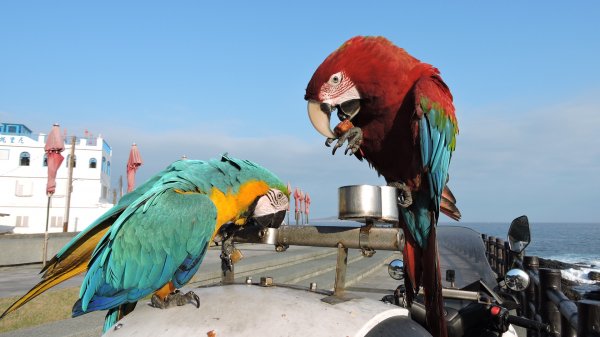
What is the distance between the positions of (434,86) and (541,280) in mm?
2455

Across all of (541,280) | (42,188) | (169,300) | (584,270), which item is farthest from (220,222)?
(42,188)

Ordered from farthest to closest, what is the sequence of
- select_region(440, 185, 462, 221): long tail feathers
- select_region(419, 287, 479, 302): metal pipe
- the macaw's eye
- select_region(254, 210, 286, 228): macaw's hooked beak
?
select_region(440, 185, 462, 221): long tail feathers → select_region(254, 210, 286, 228): macaw's hooked beak → select_region(419, 287, 479, 302): metal pipe → the macaw's eye

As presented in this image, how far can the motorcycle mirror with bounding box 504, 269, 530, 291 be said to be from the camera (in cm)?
333

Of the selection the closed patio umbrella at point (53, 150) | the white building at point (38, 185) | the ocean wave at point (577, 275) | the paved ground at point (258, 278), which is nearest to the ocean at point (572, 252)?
the ocean wave at point (577, 275)

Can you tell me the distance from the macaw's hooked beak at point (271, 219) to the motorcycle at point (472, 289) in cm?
86

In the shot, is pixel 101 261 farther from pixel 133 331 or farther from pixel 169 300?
pixel 133 331

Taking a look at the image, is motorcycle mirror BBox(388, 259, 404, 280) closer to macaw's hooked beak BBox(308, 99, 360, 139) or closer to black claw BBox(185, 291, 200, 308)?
macaw's hooked beak BBox(308, 99, 360, 139)

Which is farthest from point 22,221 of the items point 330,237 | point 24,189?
point 330,237

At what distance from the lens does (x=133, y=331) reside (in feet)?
4.40

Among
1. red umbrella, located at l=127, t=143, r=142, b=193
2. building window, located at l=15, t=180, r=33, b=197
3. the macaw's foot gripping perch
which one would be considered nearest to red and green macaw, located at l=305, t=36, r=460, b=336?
the macaw's foot gripping perch

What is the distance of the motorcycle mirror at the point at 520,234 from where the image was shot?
395 centimetres

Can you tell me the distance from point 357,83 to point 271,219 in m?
1.05

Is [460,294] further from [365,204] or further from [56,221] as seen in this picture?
[56,221]

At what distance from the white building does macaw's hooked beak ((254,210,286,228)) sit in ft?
105
